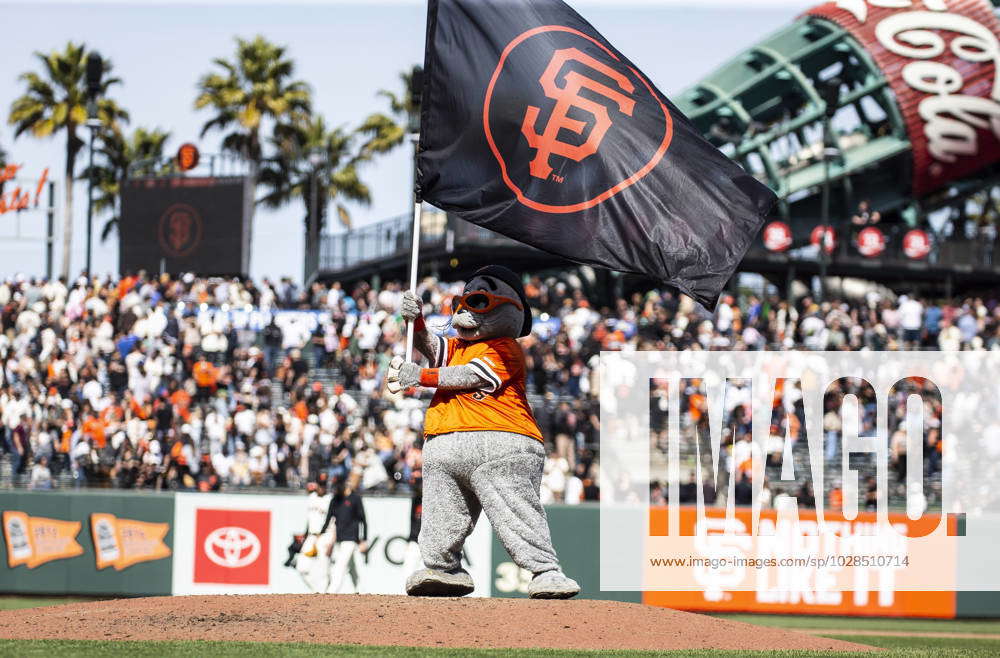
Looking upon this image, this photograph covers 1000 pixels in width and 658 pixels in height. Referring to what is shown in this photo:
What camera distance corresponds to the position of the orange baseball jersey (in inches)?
342

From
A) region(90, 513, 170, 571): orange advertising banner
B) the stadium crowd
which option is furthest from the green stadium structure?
region(90, 513, 170, 571): orange advertising banner

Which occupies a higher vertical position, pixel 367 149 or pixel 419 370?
pixel 367 149

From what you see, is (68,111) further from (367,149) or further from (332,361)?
(332,361)

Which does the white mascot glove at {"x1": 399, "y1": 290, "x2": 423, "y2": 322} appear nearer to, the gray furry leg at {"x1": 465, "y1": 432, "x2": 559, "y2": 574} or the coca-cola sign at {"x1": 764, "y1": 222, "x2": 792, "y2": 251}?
the gray furry leg at {"x1": 465, "y1": 432, "x2": 559, "y2": 574}

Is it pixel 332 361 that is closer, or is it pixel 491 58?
pixel 491 58

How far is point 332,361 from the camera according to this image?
23.4 m

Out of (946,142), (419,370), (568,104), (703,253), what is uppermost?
(946,142)

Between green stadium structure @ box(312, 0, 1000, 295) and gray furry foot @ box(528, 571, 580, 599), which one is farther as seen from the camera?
green stadium structure @ box(312, 0, 1000, 295)

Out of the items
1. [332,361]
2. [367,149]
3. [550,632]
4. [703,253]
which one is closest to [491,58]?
[703,253]

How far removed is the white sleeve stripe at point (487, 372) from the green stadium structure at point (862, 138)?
23987mm

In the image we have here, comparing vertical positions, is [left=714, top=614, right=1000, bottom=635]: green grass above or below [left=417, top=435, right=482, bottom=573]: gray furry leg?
below

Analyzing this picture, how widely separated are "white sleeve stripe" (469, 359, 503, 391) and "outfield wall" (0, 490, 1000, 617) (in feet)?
26.1

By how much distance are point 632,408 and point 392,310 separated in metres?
5.75

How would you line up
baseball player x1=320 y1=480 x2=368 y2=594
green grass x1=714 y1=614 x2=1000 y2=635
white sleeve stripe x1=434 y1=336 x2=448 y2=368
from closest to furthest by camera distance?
1. white sleeve stripe x1=434 y1=336 x2=448 y2=368
2. baseball player x1=320 y1=480 x2=368 y2=594
3. green grass x1=714 y1=614 x2=1000 y2=635
